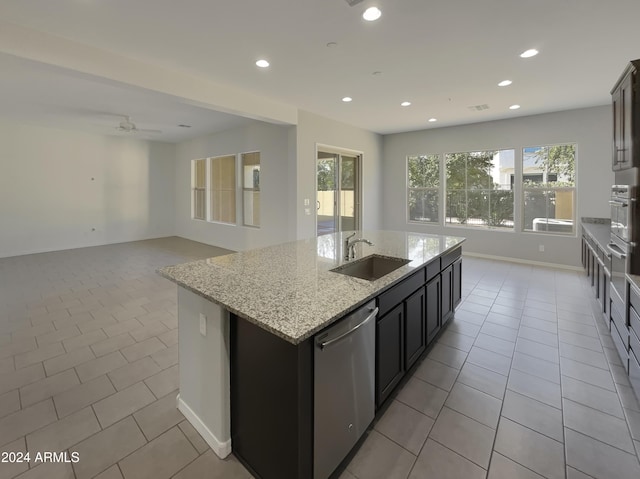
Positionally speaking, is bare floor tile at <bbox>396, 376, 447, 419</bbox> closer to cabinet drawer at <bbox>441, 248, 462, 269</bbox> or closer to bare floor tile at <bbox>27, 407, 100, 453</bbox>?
cabinet drawer at <bbox>441, 248, 462, 269</bbox>

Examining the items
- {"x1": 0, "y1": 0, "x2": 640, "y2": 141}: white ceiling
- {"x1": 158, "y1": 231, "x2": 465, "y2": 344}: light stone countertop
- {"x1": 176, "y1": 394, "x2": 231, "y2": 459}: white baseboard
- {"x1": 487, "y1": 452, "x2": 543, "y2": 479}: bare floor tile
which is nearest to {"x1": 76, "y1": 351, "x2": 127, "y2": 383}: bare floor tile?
{"x1": 176, "y1": 394, "x2": 231, "y2": 459}: white baseboard

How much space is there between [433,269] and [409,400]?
104cm

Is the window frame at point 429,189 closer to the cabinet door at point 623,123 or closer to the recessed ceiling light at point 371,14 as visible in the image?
the cabinet door at point 623,123

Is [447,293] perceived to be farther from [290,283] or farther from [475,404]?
[290,283]

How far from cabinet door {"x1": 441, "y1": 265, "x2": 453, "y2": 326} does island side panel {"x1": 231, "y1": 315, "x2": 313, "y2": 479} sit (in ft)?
6.49

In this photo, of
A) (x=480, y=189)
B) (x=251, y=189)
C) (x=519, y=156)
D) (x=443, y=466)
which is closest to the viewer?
(x=443, y=466)

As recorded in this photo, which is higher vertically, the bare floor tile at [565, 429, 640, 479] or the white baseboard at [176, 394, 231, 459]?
the white baseboard at [176, 394, 231, 459]

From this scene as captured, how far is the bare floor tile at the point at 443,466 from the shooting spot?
154cm

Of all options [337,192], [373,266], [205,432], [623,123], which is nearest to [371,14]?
[373,266]

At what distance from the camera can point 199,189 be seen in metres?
8.49

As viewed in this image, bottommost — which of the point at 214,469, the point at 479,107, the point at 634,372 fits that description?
the point at 214,469

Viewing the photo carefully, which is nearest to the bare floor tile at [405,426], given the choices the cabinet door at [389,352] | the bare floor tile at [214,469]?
the cabinet door at [389,352]

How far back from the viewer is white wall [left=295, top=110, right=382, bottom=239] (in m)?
5.54

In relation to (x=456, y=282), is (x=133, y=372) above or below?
below
